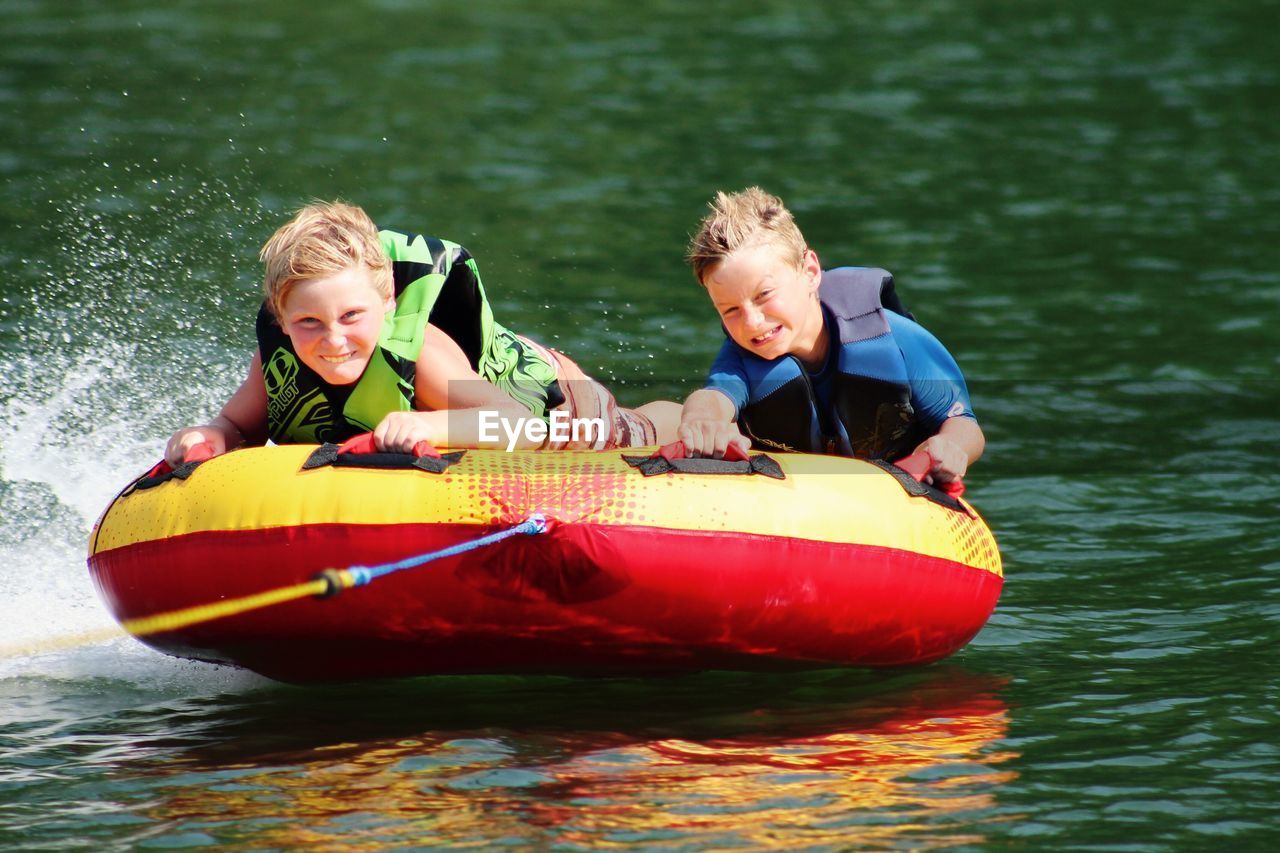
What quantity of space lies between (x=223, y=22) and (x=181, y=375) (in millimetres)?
10072

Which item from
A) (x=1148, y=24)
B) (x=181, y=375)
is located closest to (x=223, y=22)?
(x=1148, y=24)

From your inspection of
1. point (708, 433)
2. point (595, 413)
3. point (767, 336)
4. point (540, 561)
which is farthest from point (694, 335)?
point (540, 561)

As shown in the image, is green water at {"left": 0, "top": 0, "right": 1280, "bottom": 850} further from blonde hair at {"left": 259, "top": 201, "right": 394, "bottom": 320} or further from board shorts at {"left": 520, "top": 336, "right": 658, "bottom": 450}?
blonde hair at {"left": 259, "top": 201, "right": 394, "bottom": 320}

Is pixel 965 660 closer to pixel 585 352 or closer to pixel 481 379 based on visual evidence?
pixel 481 379

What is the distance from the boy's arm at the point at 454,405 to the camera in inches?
192

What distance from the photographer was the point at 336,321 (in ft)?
16.1

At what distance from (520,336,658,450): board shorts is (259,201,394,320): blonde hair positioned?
0.87 metres

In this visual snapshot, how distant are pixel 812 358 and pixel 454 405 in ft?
3.54

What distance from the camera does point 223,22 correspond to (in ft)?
56.3

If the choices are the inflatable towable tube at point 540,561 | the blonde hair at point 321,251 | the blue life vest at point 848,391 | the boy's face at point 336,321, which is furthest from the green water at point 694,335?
the blonde hair at point 321,251

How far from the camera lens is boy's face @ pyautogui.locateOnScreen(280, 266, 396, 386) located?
4832mm

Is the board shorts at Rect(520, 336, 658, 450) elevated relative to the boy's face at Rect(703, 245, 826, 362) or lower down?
Answer: lower down

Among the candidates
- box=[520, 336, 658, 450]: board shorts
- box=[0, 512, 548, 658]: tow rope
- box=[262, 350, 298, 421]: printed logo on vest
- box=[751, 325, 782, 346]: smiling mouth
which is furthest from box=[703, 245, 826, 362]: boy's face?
box=[262, 350, 298, 421]: printed logo on vest

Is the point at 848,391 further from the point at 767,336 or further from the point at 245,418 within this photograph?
the point at 245,418
